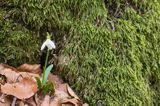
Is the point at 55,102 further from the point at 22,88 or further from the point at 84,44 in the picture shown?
the point at 84,44

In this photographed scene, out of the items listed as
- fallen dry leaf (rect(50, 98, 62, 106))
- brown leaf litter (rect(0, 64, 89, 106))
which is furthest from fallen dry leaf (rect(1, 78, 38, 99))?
fallen dry leaf (rect(50, 98, 62, 106))

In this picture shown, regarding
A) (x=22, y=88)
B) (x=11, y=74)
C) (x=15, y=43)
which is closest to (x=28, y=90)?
(x=22, y=88)

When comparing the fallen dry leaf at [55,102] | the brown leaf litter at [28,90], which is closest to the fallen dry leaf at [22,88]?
the brown leaf litter at [28,90]

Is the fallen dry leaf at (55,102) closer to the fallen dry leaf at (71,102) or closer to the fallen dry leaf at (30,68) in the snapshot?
the fallen dry leaf at (71,102)

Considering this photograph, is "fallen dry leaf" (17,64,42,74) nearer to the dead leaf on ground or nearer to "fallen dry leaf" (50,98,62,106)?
the dead leaf on ground

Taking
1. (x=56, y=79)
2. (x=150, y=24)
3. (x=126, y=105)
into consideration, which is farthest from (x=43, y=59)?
(x=150, y=24)

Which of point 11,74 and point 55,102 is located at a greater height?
point 11,74

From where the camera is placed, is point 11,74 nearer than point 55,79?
Yes
